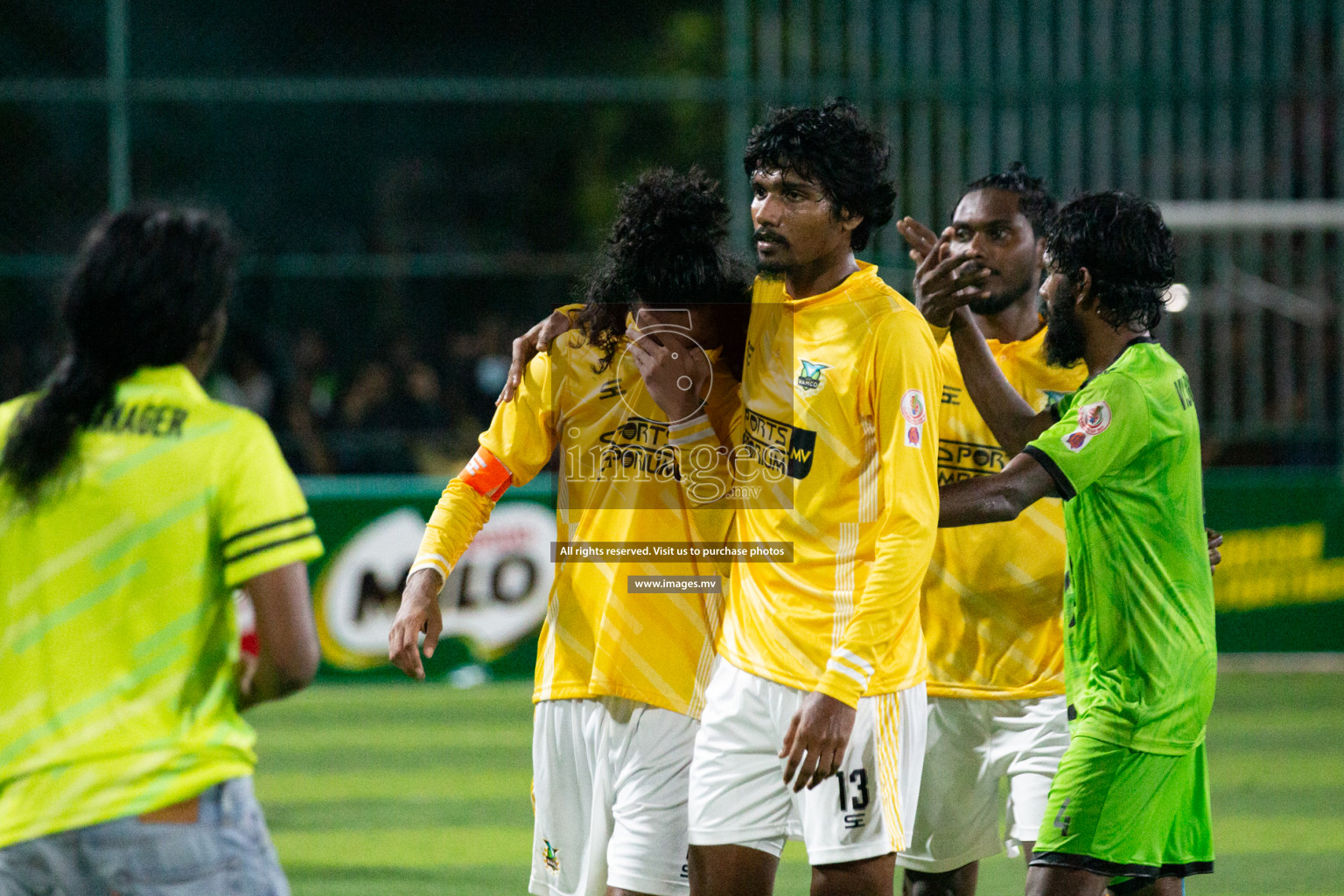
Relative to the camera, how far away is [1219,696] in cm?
1105

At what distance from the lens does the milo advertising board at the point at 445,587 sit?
11500mm

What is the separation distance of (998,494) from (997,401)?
1.71 feet

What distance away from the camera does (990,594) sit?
4730 mm

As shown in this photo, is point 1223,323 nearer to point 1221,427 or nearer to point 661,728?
point 1221,427

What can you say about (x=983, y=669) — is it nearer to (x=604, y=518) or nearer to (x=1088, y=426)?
(x=1088, y=426)

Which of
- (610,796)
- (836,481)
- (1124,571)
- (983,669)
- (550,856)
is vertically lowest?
(550,856)

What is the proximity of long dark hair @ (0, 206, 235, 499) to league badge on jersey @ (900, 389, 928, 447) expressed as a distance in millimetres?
1556

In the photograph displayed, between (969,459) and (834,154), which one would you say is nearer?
(834,154)

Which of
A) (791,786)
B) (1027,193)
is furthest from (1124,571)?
(1027,193)

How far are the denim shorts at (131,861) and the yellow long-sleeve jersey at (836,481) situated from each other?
4.50ft

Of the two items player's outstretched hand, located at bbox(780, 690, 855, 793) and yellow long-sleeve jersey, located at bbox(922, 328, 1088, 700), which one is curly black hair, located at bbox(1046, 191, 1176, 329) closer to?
yellow long-sleeve jersey, located at bbox(922, 328, 1088, 700)

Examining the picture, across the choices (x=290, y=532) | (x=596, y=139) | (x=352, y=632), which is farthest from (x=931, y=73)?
(x=290, y=532)

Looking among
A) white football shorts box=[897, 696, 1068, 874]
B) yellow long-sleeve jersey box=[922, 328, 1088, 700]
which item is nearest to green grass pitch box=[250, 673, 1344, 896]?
white football shorts box=[897, 696, 1068, 874]

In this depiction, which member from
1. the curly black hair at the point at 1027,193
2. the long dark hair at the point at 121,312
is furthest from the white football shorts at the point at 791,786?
the curly black hair at the point at 1027,193
